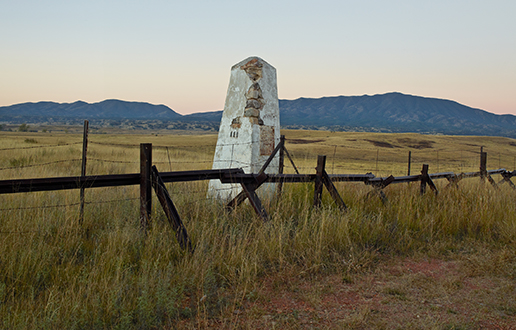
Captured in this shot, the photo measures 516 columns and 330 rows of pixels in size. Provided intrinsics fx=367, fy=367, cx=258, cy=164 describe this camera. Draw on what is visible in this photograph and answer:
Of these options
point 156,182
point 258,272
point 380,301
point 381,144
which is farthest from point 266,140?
point 381,144

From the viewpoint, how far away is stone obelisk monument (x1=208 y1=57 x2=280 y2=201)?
7387 mm

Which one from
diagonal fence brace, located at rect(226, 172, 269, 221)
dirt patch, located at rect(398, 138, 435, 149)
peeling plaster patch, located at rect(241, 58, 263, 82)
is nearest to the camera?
diagonal fence brace, located at rect(226, 172, 269, 221)

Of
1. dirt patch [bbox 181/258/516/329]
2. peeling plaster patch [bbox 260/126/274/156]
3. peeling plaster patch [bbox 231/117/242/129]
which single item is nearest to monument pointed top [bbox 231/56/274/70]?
peeling plaster patch [bbox 231/117/242/129]

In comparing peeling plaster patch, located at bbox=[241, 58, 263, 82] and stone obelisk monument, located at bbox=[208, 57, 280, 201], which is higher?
peeling plaster patch, located at bbox=[241, 58, 263, 82]

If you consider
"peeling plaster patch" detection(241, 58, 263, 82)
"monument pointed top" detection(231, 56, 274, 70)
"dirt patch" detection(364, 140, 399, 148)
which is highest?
"monument pointed top" detection(231, 56, 274, 70)

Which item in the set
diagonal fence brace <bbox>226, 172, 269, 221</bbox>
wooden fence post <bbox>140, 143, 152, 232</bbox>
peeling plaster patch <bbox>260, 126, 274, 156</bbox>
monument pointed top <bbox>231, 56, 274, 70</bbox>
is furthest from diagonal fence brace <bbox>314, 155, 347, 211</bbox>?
monument pointed top <bbox>231, 56, 274, 70</bbox>

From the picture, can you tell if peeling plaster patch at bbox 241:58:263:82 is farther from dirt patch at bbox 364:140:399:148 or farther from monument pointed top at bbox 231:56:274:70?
dirt patch at bbox 364:140:399:148

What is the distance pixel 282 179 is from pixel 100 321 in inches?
129

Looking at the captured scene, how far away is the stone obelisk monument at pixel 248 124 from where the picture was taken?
7387mm

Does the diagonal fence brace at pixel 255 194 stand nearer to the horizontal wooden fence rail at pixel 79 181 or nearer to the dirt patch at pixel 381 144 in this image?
the horizontal wooden fence rail at pixel 79 181

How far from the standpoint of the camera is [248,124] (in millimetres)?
7418

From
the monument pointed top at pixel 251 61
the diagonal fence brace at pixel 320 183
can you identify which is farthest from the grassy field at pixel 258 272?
the monument pointed top at pixel 251 61

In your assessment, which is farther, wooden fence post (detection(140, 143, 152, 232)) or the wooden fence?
wooden fence post (detection(140, 143, 152, 232))

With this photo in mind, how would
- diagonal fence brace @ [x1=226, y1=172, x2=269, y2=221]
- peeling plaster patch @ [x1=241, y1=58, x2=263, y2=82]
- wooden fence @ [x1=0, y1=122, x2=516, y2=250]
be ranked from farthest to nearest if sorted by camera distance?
peeling plaster patch @ [x1=241, y1=58, x2=263, y2=82] < diagonal fence brace @ [x1=226, y1=172, x2=269, y2=221] < wooden fence @ [x1=0, y1=122, x2=516, y2=250]
